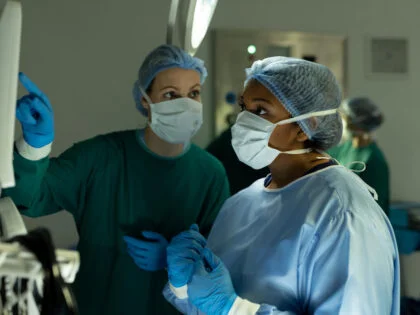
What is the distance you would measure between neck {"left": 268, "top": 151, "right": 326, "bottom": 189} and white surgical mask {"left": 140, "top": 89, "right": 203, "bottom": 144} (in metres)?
0.41

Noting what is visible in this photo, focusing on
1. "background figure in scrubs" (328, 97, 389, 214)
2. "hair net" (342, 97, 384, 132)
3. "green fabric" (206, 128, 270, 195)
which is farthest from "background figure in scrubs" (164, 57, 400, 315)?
"hair net" (342, 97, 384, 132)

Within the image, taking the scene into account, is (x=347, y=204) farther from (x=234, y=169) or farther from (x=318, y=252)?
(x=234, y=169)

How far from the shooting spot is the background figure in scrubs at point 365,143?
275cm

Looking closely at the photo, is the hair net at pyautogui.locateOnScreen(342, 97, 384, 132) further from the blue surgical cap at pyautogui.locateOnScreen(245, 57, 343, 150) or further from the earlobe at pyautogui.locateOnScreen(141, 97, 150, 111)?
the blue surgical cap at pyautogui.locateOnScreen(245, 57, 343, 150)

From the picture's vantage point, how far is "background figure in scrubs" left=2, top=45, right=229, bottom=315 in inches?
64.4

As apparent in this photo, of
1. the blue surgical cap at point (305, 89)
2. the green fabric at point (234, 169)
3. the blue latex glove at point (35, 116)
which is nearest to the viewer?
the blue latex glove at point (35, 116)

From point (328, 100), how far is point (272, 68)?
0.52ft

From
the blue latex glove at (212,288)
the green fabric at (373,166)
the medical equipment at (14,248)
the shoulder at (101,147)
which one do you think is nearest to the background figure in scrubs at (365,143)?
the green fabric at (373,166)

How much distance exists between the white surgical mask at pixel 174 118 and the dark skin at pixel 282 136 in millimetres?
354

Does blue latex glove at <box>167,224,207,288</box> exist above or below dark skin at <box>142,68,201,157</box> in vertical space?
below

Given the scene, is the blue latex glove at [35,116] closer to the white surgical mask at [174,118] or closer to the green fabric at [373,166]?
the white surgical mask at [174,118]

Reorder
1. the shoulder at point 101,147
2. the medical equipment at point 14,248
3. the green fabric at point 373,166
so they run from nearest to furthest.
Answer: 1. the medical equipment at point 14,248
2. the shoulder at point 101,147
3. the green fabric at point 373,166

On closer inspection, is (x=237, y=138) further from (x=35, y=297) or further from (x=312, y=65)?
(x=35, y=297)

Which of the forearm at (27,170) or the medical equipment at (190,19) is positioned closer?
the forearm at (27,170)
